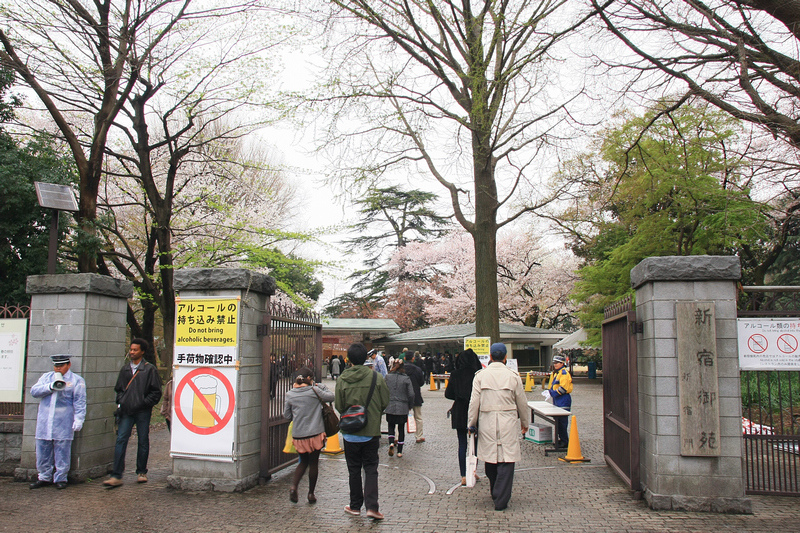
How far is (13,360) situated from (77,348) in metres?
1.13

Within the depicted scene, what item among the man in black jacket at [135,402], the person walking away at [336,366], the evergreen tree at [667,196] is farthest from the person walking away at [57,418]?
the person walking away at [336,366]

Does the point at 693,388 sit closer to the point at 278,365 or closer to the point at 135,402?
the point at 278,365

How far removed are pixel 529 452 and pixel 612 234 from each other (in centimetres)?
2004

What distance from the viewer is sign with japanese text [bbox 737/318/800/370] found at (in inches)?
265

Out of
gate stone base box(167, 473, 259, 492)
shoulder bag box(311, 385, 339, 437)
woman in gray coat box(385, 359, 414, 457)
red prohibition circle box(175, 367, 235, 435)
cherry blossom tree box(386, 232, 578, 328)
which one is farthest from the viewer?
cherry blossom tree box(386, 232, 578, 328)

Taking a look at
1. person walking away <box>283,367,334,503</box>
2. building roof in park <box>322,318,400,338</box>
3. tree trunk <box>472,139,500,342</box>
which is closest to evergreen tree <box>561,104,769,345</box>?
tree trunk <box>472,139,500,342</box>

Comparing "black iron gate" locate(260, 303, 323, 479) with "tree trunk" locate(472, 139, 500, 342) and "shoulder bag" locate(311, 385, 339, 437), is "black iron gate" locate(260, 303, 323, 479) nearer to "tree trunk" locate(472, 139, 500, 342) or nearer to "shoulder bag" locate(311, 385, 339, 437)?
"shoulder bag" locate(311, 385, 339, 437)

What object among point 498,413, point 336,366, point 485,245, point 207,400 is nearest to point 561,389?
point 498,413

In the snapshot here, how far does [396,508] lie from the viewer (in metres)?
6.52

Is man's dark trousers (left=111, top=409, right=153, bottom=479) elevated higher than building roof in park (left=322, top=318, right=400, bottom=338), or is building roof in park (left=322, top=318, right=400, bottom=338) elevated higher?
building roof in park (left=322, top=318, right=400, bottom=338)

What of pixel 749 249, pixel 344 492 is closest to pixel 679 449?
pixel 344 492

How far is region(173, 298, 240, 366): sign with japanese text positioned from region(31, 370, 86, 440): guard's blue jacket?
131cm

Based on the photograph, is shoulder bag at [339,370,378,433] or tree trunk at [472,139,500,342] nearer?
shoulder bag at [339,370,378,433]

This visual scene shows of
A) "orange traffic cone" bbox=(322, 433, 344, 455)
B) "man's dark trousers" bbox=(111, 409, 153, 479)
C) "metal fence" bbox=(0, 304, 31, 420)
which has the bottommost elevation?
"orange traffic cone" bbox=(322, 433, 344, 455)
